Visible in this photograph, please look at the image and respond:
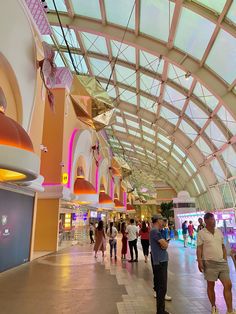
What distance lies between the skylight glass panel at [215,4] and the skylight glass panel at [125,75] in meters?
7.01

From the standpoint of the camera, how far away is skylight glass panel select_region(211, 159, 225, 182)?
21.3m

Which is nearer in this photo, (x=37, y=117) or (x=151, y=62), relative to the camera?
(x=37, y=117)

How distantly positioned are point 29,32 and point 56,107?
5214 mm

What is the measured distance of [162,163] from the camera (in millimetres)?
37688

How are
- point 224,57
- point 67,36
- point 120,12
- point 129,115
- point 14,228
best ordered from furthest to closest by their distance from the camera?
point 129,115
point 67,36
point 120,12
point 224,57
point 14,228

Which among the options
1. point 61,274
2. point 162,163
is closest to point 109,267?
point 61,274

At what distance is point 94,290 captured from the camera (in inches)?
223

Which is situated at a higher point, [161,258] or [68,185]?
[68,185]

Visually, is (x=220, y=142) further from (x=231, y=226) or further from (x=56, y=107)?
(x=56, y=107)

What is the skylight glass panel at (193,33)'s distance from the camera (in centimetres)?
→ 1126

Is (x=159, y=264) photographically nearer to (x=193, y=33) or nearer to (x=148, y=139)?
(x=193, y=33)

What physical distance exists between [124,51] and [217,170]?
12.4 m

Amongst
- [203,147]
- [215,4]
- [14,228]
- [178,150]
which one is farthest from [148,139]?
[14,228]

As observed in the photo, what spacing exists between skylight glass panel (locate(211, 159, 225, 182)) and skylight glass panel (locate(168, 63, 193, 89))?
7848 millimetres
